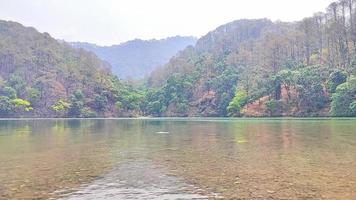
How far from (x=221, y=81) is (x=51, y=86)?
A: 6339 cm

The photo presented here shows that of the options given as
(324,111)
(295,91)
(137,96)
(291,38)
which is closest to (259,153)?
(324,111)

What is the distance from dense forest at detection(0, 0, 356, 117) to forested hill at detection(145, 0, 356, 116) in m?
0.25

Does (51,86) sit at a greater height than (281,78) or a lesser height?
greater

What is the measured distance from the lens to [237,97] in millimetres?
125625

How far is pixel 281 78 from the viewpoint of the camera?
10944 cm

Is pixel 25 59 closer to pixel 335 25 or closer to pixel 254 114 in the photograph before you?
pixel 254 114

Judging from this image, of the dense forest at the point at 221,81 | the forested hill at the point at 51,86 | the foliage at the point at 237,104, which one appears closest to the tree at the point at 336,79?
the dense forest at the point at 221,81

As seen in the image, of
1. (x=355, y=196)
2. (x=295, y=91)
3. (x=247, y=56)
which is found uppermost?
(x=247, y=56)

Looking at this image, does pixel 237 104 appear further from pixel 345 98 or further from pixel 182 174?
pixel 182 174

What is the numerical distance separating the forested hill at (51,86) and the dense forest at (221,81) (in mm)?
363

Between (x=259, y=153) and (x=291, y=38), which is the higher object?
(x=291, y=38)

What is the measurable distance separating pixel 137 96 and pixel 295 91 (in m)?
69.1

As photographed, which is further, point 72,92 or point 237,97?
point 72,92

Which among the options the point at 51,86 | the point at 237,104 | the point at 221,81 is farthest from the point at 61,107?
the point at 237,104
